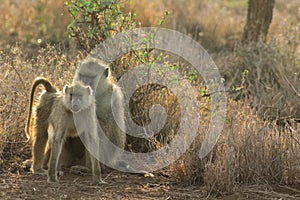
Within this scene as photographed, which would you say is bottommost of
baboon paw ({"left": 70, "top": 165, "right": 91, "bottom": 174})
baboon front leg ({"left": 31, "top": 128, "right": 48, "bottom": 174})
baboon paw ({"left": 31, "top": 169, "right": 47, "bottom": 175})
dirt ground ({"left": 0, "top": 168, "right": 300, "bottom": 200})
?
dirt ground ({"left": 0, "top": 168, "right": 300, "bottom": 200})

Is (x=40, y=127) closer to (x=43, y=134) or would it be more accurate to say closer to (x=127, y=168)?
(x=43, y=134)

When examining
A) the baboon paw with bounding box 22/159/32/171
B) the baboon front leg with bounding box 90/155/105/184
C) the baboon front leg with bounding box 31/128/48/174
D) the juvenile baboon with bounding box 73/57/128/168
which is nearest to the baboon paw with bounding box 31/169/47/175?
the baboon front leg with bounding box 31/128/48/174

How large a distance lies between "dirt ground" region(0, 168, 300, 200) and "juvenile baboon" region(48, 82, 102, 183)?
150mm

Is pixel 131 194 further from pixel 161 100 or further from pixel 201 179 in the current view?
pixel 161 100

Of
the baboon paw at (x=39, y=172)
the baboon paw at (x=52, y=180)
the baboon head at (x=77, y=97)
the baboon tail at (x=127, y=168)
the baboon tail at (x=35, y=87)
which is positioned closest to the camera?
the baboon head at (x=77, y=97)

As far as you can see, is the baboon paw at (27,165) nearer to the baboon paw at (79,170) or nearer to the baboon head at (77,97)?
the baboon paw at (79,170)

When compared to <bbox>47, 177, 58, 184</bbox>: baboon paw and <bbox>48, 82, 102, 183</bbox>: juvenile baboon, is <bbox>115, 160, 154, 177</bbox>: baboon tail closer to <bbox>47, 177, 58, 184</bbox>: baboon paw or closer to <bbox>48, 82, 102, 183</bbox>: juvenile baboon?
<bbox>48, 82, 102, 183</bbox>: juvenile baboon

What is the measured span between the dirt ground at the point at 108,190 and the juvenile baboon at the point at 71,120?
150mm

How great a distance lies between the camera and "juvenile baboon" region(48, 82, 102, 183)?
4693 millimetres

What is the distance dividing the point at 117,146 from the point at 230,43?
5.73 meters

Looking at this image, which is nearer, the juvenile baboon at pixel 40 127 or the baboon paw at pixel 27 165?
the juvenile baboon at pixel 40 127

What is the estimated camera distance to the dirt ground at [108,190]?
179 inches

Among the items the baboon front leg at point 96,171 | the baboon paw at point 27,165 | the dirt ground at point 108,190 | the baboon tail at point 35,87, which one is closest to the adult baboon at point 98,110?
the baboon tail at point 35,87

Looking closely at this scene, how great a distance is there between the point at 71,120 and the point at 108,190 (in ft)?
2.17
